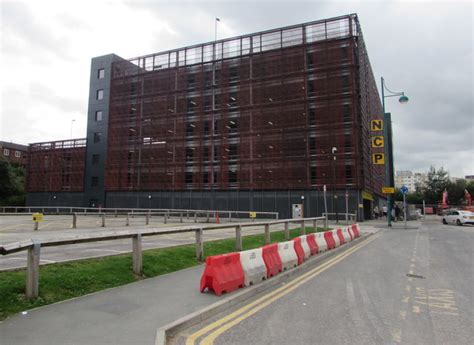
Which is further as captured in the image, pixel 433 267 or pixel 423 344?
pixel 433 267

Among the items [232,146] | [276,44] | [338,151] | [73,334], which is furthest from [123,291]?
[276,44]

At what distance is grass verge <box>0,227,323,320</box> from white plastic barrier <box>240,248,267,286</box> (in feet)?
6.95

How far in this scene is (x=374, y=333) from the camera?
191 inches

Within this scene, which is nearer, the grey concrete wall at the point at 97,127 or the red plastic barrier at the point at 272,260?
the red plastic barrier at the point at 272,260

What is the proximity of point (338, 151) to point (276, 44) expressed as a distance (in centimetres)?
1780

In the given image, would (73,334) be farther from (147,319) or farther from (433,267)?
(433,267)

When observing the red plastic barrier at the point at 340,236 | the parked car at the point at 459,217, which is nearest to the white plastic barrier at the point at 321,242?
the red plastic barrier at the point at 340,236

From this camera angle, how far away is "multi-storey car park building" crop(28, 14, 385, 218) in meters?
43.6

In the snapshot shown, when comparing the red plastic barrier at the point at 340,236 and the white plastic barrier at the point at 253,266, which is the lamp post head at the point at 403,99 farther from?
the white plastic barrier at the point at 253,266

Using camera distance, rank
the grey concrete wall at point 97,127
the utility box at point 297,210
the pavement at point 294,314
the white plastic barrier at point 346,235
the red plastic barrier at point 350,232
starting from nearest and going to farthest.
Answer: the pavement at point 294,314
the white plastic barrier at point 346,235
the red plastic barrier at point 350,232
the utility box at point 297,210
the grey concrete wall at point 97,127

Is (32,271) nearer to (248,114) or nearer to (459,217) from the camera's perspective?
(459,217)

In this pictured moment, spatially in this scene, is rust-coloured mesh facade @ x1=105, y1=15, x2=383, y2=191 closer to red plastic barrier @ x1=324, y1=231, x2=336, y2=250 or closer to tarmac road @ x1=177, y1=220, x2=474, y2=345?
red plastic barrier @ x1=324, y1=231, x2=336, y2=250

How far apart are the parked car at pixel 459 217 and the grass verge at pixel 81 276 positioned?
31403 mm

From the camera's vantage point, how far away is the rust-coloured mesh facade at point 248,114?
4366cm
